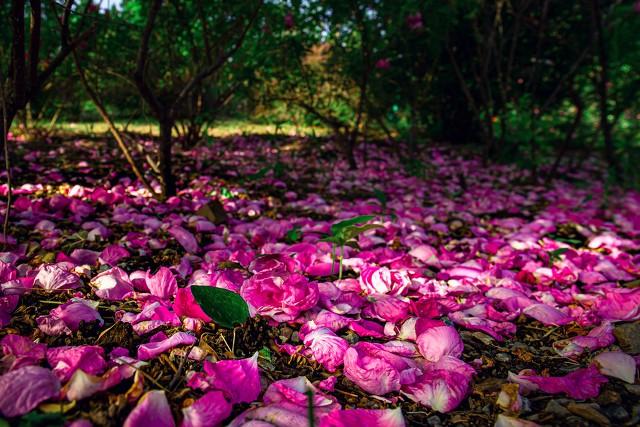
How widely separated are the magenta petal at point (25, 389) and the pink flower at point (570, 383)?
0.83 meters

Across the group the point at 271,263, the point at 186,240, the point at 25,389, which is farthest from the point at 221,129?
the point at 25,389

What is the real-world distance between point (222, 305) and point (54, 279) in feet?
1.60

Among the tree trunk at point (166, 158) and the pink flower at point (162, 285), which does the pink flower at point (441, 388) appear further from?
the tree trunk at point (166, 158)

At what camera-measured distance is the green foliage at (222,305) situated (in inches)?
Answer: 35.4

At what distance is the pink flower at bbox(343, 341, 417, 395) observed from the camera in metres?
0.83

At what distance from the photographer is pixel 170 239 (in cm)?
168

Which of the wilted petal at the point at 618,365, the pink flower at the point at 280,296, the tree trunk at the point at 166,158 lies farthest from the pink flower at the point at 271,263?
the tree trunk at the point at 166,158

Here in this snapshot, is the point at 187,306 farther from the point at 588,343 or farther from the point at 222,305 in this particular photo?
the point at 588,343

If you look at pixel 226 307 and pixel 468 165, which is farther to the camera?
pixel 468 165

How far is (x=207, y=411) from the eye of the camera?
684 millimetres

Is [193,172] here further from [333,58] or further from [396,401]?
[396,401]

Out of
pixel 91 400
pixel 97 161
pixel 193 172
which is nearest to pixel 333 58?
pixel 193 172

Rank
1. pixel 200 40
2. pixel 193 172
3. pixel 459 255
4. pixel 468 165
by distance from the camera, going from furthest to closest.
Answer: pixel 468 165 → pixel 200 40 → pixel 193 172 → pixel 459 255

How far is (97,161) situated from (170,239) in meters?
1.84
